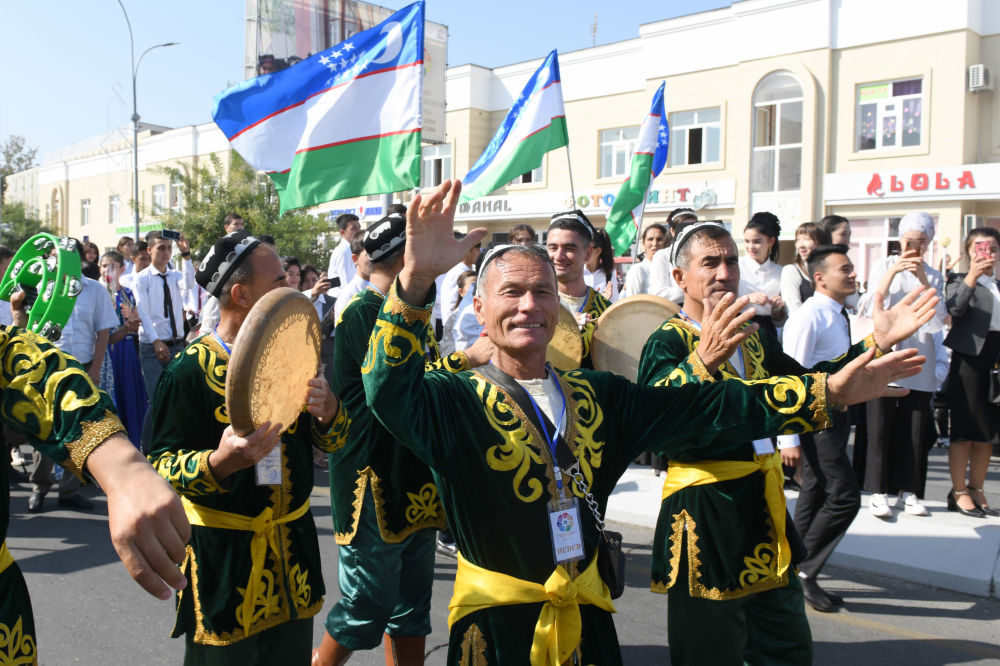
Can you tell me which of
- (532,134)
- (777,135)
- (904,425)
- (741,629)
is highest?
(777,135)

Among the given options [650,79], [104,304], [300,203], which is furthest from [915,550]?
[650,79]

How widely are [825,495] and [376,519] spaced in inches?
109

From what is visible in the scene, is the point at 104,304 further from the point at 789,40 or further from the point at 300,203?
the point at 789,40

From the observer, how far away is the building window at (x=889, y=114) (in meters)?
22.6

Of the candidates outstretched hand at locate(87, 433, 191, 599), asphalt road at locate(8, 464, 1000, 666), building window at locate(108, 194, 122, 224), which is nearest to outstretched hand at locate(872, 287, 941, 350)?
asphalt road at locate(8, 464, 1000, 666)

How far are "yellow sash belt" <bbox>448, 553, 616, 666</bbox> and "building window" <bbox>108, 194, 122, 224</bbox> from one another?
50.1 metres

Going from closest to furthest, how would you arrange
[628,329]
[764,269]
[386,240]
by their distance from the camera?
1. [386,240]
2. [628,329]
3. [764,269]

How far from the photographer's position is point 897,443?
21.4 ft

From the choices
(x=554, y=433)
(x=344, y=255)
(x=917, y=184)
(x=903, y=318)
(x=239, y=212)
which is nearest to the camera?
(x=554, y=433)

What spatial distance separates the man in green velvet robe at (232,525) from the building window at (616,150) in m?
26.2

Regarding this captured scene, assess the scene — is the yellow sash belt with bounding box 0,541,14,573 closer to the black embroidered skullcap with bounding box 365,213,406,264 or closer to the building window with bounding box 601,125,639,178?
the black embroidered skullcap with bounding box 365,213,406,264

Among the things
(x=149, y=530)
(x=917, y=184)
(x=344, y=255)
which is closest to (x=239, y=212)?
(x=344, y=255)

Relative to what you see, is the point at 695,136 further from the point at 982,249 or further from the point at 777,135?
the point at 982,249

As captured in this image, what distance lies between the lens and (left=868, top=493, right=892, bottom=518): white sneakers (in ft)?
21.0
